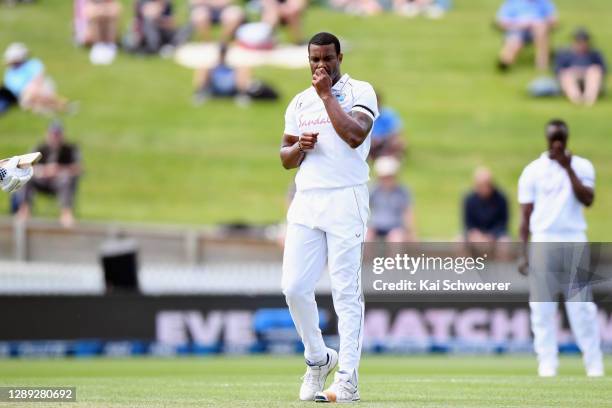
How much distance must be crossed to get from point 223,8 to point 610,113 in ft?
25.0

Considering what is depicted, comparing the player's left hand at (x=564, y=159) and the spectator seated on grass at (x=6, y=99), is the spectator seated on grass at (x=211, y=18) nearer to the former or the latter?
the spectator seated on grass at (x=6, y=99)

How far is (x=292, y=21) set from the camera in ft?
86.4

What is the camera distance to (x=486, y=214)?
17.1 m

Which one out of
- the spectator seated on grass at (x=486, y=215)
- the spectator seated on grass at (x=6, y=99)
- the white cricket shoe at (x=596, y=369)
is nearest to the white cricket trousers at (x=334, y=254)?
the white cricket shoe at (x=596, y=369)

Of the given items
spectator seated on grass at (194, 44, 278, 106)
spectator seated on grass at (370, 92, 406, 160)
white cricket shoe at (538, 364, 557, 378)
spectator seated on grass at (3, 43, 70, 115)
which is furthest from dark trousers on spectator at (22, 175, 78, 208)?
white cricket shoe at (538, 364, 557, 378)

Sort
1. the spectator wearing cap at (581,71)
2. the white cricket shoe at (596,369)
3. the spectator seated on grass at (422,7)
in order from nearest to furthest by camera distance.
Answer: the white cricket shoe at (596,369) < the spectator wearing cap at (581,71) < the spectator seated on grass at (422,7)

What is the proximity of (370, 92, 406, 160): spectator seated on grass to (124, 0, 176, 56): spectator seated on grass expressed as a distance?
5927mm

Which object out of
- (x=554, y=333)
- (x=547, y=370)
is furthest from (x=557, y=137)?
(x=547, y=370)

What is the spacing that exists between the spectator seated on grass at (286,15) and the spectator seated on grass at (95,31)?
2.86 meters

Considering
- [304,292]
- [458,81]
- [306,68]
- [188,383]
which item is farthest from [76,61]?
[304,292]

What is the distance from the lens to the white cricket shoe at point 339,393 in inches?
308

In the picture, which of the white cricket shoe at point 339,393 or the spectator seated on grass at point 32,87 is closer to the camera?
the white cricket shoe at point 339,393

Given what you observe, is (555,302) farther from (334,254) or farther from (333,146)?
(333,146)

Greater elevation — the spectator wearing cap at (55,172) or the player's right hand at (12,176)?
the player's right hand at (12,176)
